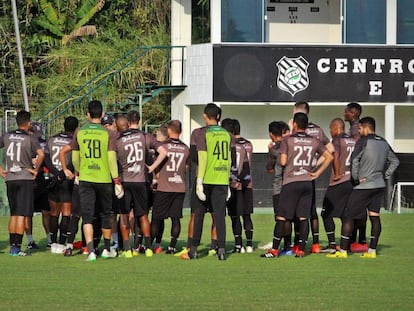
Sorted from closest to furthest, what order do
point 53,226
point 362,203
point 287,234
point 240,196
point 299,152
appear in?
point 299,152
point 362,203
point 287,234
point 240,196
point 53,226

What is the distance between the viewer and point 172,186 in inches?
686

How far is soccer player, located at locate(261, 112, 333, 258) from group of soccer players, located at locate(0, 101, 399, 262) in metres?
0.01

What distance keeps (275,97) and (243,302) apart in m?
17.9

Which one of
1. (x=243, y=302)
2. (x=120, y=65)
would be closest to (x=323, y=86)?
(x=120, y=65)

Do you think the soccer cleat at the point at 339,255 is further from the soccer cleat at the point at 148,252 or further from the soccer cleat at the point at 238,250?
the soccer cleat at the point at 148,252

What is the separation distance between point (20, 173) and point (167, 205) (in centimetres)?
230

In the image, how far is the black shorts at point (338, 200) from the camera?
1748 cm

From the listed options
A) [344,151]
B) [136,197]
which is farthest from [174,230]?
[344,151]

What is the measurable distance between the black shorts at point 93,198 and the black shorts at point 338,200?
11.4 ft

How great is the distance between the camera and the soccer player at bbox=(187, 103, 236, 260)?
16.3 metres

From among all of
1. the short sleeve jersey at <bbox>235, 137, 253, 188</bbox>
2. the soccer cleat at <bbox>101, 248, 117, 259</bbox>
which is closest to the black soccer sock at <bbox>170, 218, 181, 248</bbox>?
the soccer cleat at <bbox>101, 248, 117, 259</bbox>

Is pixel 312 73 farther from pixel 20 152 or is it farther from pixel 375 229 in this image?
pixel 20 152

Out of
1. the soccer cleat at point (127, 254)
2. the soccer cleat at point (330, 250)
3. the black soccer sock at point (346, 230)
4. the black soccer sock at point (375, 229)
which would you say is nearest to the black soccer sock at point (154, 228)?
the soccer cleat at point (127, 254)

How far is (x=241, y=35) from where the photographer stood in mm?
30094
